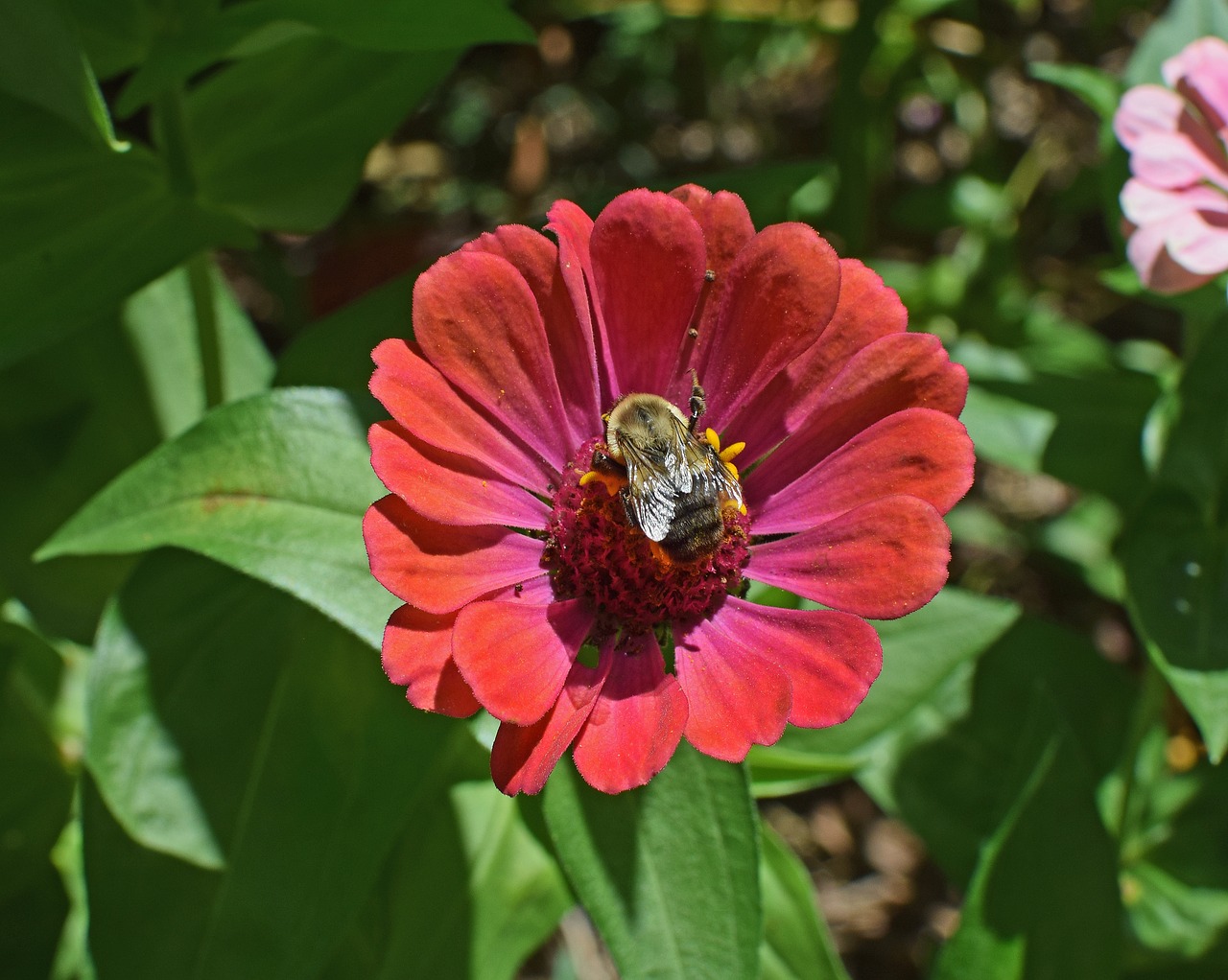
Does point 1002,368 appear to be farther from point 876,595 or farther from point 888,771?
point 876,595

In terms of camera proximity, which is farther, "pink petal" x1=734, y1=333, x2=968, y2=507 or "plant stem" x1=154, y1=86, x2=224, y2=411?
"plant stem" x1=154, y1=86, x2=224, y2=411

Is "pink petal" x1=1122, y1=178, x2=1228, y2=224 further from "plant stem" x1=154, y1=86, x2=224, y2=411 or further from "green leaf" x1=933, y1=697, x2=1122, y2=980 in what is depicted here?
"plant stem" x1=154, y1=86, x2=224, y2=411

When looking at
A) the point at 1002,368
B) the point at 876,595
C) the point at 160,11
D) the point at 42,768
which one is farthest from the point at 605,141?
the point at 876,595

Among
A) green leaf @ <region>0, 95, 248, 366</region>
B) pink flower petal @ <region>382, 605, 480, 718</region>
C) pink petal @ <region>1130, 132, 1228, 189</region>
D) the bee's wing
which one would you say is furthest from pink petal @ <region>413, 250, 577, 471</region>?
pink petal @ <region>1130, 132, 1228, 189</region>

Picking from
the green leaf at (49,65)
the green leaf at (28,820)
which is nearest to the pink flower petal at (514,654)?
the green leaf at (49,65)

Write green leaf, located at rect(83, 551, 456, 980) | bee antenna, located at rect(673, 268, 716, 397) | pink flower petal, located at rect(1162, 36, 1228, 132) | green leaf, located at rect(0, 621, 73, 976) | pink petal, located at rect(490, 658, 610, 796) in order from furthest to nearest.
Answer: green leaf, located at rect(0, 621, 73, 976), pink flower petal, located at rect(1162, 36, 1228, 132), green leaf, located at rect(83, 551, 456, 980), bee antenna, located at rect(673, 268, 716, 397), pink petal, located at rect(490, 658, 610, 796)

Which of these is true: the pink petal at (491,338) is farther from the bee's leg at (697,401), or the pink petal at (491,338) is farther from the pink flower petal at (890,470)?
the pink flower petal at (890,470)
